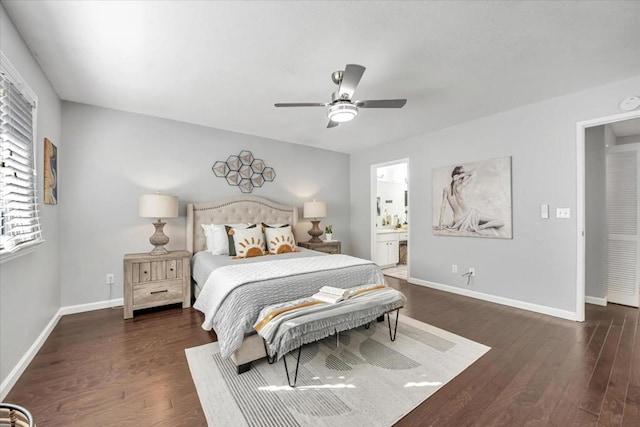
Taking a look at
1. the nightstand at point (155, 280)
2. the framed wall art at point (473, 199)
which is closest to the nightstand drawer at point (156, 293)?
the nightstand at point (155, 280)

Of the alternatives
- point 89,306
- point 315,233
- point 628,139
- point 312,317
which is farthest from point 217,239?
point 628,139

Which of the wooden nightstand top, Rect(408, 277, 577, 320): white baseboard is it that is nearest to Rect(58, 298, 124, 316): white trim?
the wooden nightstand top

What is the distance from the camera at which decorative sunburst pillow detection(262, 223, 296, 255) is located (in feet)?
12.8

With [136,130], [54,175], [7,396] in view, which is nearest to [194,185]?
[136,130]

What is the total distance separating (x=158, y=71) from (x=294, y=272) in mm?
2266

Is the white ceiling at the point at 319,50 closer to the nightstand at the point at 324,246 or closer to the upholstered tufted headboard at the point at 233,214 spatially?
the upholstered tufted headboard at the point at 233,214

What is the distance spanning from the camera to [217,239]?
379 centimetres

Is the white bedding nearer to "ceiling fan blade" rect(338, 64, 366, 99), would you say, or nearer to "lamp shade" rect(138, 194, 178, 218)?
"lamp shade" rect(138, 194, 178, 218)

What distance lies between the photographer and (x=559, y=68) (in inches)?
100

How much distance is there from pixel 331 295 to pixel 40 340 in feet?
8.65

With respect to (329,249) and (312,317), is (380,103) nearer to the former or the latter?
(312,317)

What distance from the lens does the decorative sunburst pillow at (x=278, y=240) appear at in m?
3.89

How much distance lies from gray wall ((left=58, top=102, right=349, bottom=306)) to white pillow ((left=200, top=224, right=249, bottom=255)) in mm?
466

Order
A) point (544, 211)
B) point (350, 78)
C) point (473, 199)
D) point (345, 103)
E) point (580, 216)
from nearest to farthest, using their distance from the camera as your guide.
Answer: point (350, 78) → point (345, 103) → point (580, 216) → point (544, 211) → point (473, 199)
